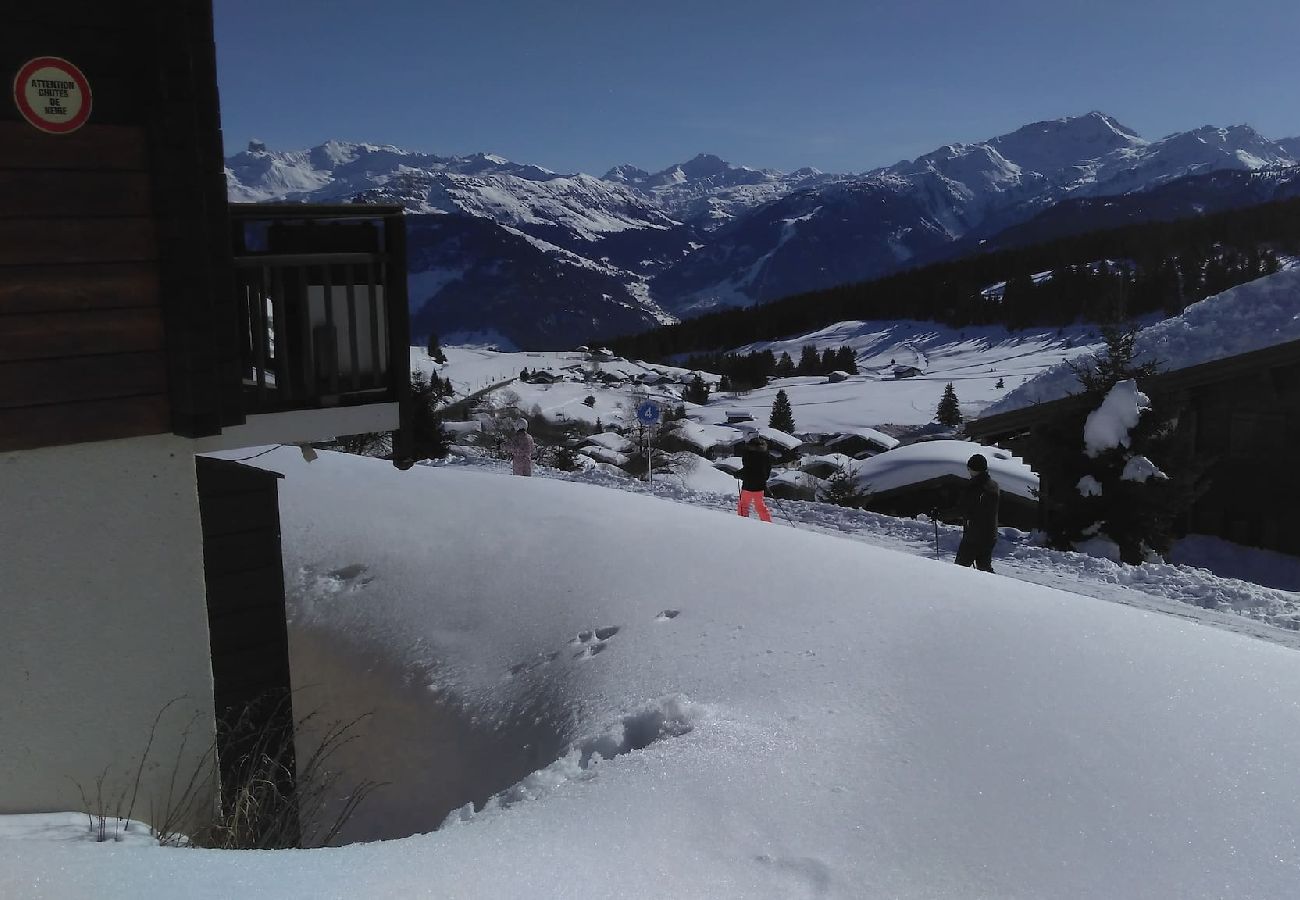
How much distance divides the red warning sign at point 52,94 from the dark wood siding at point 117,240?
0.11 ft

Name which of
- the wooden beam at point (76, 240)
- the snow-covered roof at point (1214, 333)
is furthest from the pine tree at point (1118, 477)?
the wooden beam at point (76, 240)

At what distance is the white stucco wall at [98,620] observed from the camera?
13.8ft

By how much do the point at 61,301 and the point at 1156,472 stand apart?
1442 cm

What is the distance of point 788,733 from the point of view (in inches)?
180

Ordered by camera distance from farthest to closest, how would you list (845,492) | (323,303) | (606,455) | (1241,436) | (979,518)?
1. (606,455)
2. (845,492)
3. (1241,436)
4. (979,518)
5. (323,303)

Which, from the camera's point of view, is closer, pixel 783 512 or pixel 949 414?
pixel 783 512

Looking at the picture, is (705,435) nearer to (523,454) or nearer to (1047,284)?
(523,454)

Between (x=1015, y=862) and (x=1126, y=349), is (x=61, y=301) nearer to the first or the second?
(x=1015, y=862)

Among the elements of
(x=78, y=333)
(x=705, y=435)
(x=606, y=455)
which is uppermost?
(x=78, y=333)

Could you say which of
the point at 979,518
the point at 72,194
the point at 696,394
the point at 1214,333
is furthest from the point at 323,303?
the point at 696,394

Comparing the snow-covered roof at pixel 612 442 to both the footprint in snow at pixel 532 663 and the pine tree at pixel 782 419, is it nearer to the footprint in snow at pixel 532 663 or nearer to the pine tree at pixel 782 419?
the pine tree at pixel 782 419

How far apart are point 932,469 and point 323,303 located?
19.3 m

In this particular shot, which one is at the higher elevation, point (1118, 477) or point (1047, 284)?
point (1047, 284)

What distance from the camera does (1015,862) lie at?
3.61 m
